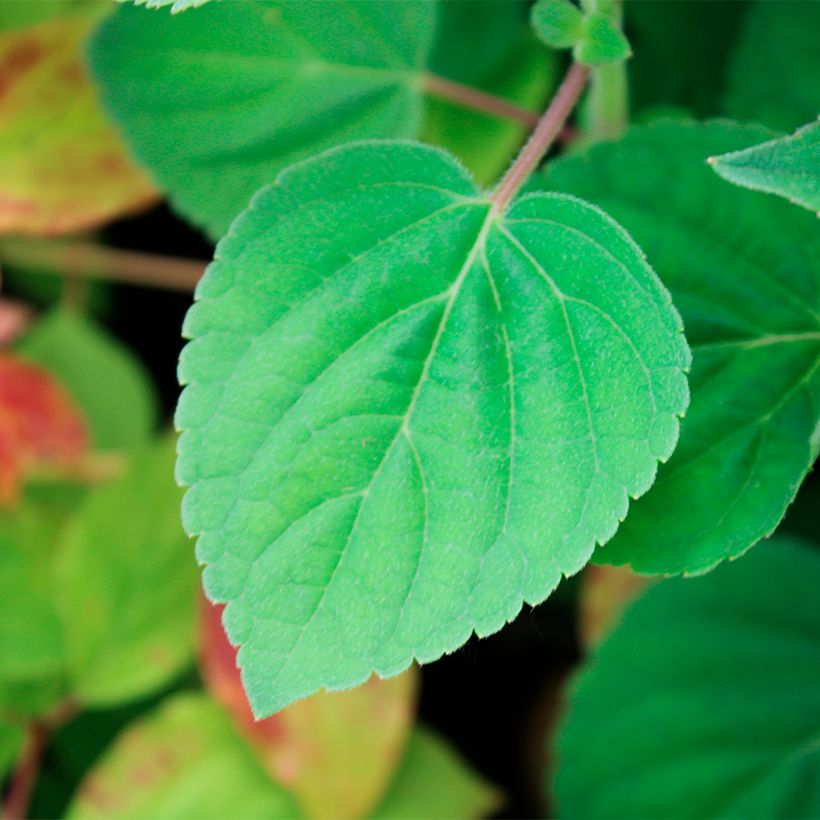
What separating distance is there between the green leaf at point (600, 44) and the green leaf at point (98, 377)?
0.77 meters

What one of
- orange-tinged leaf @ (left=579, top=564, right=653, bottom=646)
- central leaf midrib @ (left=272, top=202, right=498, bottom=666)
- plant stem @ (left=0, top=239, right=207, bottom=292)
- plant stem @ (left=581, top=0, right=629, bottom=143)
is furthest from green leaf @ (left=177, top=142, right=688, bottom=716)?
plant stem @ (left=0, top=239, right=207, bottom=292)

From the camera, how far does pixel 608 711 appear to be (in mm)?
1090

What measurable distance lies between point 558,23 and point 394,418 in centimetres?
32

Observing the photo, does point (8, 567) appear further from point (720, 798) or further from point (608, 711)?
point (720, 798)

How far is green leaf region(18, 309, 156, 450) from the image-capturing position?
1317 millimetres

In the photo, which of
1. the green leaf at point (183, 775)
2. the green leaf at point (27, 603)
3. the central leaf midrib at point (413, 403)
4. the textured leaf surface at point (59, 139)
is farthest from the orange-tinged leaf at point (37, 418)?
the central leaf midrib at point (413, 403)

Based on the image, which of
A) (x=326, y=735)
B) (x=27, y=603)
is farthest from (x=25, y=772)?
(x=326, y=735)

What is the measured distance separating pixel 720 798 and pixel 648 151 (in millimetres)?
635

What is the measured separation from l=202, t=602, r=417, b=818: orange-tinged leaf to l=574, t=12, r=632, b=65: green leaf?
672 millimetres

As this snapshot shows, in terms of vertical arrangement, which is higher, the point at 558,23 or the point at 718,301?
the point at 558,23

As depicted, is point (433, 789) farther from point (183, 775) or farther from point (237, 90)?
point (237, 90)

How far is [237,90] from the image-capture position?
3.19 feet

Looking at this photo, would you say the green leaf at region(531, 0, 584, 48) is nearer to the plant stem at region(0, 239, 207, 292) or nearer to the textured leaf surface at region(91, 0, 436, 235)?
the textured leaf surface at region(91, 0, 436, 235)

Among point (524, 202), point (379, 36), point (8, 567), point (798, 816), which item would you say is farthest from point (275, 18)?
point (798, 816)
